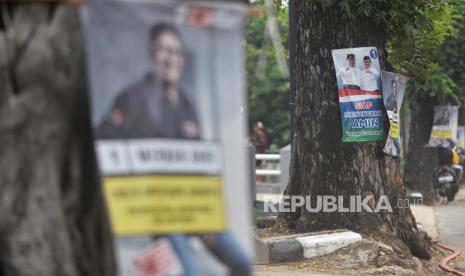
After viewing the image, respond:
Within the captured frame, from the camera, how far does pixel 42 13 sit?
12.6ft

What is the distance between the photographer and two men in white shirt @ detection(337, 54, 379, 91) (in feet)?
36.2

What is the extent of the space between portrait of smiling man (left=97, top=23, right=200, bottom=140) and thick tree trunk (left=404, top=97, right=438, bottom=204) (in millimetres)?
17351

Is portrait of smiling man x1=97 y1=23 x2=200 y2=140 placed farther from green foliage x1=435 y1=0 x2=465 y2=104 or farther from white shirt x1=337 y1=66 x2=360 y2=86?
green foliage x1=435 y1=0 x2=465 y2=104

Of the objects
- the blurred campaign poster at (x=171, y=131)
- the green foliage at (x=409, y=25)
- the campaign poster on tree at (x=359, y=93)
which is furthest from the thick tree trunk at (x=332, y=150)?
the blurred campaign poster at (x=171, y=131)

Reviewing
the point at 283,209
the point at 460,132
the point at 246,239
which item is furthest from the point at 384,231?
the point at 460,132

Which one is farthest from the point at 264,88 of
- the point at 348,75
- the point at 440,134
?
the point at 348,75

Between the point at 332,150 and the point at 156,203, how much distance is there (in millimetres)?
7428

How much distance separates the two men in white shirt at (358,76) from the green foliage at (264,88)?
28.3 metres

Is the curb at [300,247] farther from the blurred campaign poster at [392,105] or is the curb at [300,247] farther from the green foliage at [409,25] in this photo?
the green foliage at [409,25]

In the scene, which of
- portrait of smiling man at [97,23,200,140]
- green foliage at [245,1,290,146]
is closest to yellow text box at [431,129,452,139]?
green foliage at [245,1,290,146]

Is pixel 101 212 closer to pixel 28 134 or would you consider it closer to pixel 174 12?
pixel 28 134

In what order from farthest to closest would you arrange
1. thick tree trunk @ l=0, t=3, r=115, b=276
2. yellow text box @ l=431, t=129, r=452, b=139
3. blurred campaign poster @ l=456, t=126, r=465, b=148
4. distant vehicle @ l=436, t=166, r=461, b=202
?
blurred campaign poster @ l=456, t=126, r=465, b=148 → yellow text box @ l=431, t=129, r=452, b=139 → distant vehicle @ l=436, t=166, r=461, b=202 → thick tree trunk @ l=0, t=3, r=115, b=276

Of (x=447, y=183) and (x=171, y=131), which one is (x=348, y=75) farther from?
(x=447, y=183)

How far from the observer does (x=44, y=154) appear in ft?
12.4
